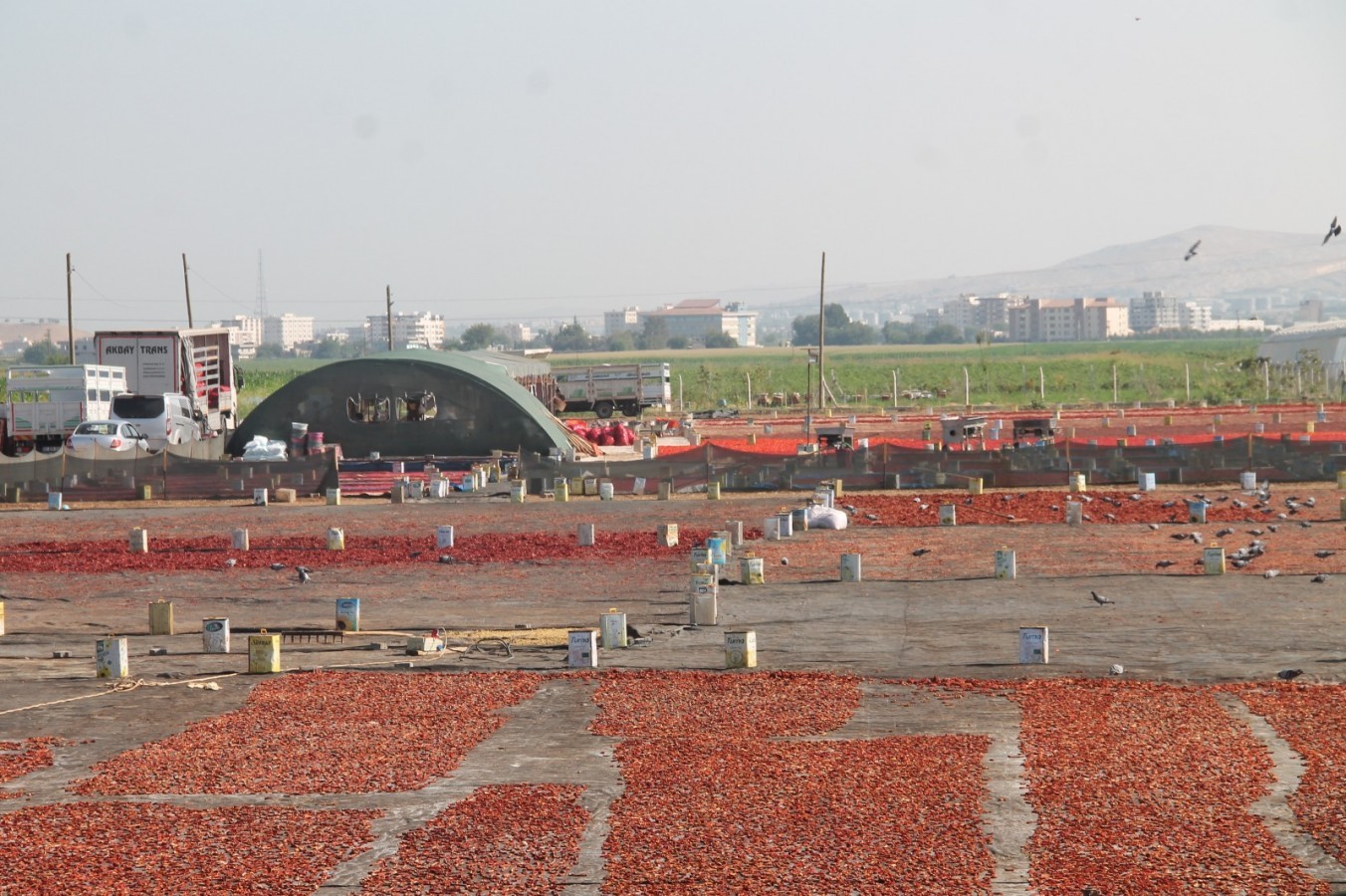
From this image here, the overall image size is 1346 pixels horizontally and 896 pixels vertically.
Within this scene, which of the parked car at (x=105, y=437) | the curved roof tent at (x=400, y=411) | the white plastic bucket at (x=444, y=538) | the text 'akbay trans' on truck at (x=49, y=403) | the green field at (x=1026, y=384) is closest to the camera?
the white plastic bucket at (x=444, y=538)

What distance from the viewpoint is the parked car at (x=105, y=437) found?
52906 mm

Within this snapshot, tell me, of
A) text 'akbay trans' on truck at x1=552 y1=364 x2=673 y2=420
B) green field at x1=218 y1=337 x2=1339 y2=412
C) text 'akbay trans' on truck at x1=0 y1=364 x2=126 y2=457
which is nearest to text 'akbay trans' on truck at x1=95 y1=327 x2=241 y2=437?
text 'akbay trans' on truck at x1=0 y1=364 x2=126 y2=457

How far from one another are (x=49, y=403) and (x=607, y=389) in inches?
1336

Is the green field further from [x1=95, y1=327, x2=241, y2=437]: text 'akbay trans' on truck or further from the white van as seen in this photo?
the white van

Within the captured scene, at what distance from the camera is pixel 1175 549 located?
102ft

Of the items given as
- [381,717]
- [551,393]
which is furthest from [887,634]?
[551,393]

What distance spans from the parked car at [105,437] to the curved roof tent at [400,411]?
439 cm

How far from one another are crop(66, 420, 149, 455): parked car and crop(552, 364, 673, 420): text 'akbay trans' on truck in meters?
32.6

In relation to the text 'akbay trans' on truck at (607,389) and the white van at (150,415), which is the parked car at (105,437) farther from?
the text 'akbay trans' on truck at (607,389)

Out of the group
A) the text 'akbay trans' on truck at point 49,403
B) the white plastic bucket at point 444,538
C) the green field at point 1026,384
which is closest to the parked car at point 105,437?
the text 'akbay trans' on truck at point 49,403

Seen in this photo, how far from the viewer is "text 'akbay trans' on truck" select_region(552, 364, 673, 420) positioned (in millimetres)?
85250

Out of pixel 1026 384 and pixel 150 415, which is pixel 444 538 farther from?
pixel 1026 384

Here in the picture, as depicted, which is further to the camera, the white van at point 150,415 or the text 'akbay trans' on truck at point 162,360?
the text 'akbay trans' on truck at point 162,360

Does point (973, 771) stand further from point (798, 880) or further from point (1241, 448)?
point (1241, 448)
